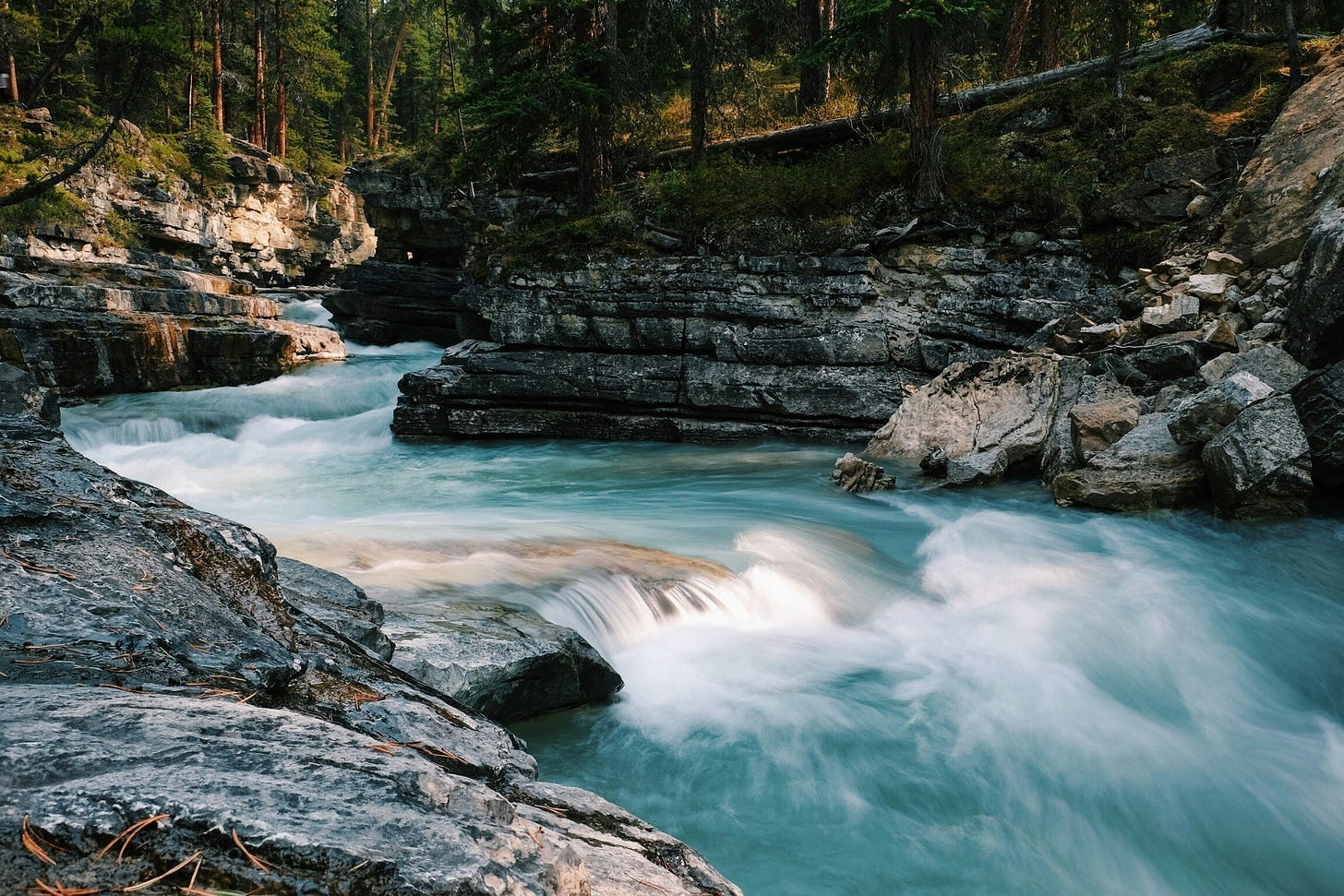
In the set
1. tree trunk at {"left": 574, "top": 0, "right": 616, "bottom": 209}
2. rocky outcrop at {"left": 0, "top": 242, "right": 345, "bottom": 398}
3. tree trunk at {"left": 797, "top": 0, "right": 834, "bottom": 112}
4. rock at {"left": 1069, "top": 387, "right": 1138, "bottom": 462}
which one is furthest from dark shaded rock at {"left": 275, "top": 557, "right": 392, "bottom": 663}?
tree trunk at {"left": 797, "top": 0, "right": 834, "bottom": 112}

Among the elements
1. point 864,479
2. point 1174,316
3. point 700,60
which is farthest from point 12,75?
point 1174,316

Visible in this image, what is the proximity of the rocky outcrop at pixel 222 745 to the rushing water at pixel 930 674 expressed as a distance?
1667 millimetres

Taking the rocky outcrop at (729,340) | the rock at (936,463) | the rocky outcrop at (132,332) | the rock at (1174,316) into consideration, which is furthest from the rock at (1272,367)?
the rocky outcrop at (132,332)

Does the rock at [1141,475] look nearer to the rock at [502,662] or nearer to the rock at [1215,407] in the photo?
the rock at [1215,407]

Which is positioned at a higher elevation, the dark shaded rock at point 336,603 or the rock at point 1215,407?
the rock at point 1215,407

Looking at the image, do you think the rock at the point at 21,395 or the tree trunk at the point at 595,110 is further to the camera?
the tree trunk at the point at 595,110

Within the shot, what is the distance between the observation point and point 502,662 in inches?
159

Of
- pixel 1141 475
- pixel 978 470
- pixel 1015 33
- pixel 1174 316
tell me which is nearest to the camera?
pixel 1141 475

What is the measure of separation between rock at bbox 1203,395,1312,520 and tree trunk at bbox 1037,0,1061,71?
12.1 m

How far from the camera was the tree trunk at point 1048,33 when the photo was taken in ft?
53.4

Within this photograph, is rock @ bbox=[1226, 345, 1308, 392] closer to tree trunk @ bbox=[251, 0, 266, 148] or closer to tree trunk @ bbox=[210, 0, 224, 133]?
tree trunk @ bbox=[210, 0, 224, 133]

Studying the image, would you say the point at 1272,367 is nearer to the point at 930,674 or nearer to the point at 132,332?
the point at 930,674

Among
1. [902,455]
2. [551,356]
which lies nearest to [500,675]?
[902,455]

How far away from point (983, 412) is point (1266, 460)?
11.7ft
